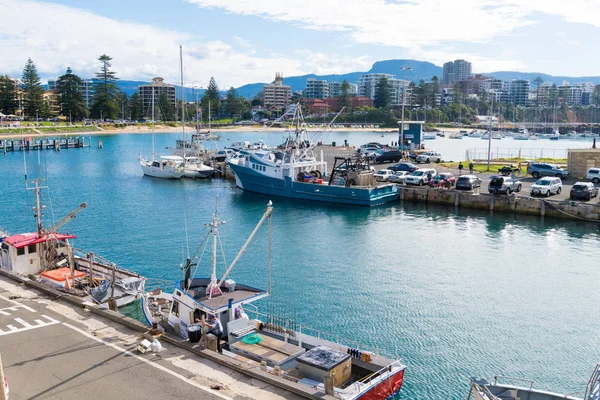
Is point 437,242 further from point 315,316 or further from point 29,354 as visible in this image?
point 29,354

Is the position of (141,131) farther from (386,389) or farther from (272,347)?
(386,389)

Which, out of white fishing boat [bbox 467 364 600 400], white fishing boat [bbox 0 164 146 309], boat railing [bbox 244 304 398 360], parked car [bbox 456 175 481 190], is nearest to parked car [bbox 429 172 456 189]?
parked car [bbox 456 175 481 190]

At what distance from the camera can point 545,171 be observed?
175 ft

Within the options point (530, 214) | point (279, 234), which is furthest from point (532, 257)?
point (279, 234)

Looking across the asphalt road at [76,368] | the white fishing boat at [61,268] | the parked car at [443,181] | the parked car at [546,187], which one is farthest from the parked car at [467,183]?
the asphalt road at [76,368]

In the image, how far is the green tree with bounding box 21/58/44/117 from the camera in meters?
148

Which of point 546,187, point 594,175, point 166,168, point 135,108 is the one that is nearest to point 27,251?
point 546,187

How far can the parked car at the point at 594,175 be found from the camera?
50.0 m

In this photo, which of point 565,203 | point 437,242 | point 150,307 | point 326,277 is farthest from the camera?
point 565,203

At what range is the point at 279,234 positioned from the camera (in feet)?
127

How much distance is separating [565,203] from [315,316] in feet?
92.5

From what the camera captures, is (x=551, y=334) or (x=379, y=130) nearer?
(x=551, y=334)

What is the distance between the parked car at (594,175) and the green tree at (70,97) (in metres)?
138

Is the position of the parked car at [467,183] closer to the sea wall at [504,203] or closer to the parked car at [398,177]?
the sea wall at [504,203]
